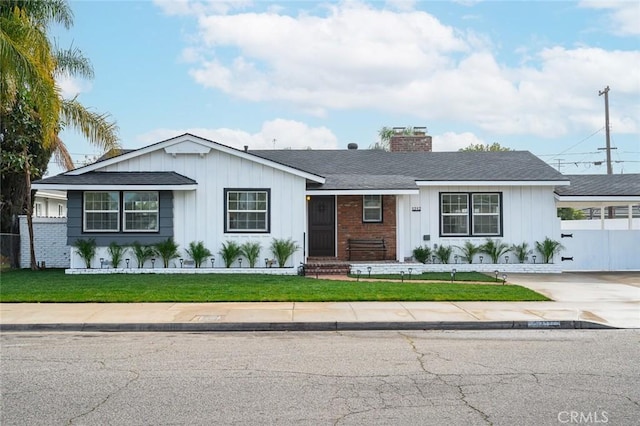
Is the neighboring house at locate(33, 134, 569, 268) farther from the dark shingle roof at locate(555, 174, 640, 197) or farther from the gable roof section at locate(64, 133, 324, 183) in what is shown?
the dark shingle roof at locate(555, 174, 640, 197)

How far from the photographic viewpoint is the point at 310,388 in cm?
689

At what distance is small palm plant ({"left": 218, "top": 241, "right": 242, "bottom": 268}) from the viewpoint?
762 inches

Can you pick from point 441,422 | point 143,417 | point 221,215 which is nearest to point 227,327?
point 143,417

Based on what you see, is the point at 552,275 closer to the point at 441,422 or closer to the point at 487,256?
the point at 487,256

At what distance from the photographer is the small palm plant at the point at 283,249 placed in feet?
63.4

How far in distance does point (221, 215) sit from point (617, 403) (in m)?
14.8

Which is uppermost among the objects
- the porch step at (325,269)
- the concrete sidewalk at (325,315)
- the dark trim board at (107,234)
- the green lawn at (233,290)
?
the dark trim board at (107,234)

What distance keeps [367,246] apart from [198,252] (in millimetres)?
5623

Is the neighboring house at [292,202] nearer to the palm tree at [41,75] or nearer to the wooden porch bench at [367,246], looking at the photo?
the wooden porch bench at [367,246]

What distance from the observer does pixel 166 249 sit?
63.3ft

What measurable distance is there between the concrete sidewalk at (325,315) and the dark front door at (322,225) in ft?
25.5

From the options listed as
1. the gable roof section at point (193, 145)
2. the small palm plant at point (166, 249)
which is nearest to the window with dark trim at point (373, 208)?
the gable roof section at point (193, 145)

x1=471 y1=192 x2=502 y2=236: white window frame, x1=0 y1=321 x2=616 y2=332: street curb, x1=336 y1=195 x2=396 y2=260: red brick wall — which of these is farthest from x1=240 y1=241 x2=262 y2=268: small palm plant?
x1=0 y1=321 x2=616 y2=332: street curb

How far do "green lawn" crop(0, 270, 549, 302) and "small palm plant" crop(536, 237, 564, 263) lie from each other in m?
5.47
